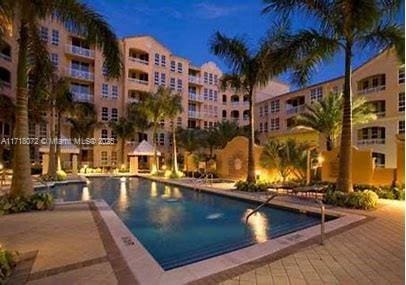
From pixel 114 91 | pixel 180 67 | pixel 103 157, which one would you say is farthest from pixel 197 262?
pixel 180 67

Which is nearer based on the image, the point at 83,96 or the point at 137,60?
the point at 83,96

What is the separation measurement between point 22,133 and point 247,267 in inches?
345

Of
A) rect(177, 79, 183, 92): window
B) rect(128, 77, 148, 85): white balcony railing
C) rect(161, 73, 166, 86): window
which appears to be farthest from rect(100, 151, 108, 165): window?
rect(177, 79, 183, 92): window

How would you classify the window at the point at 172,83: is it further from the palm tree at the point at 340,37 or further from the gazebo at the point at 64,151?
the palm tree at the point at 340,37

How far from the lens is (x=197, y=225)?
10.6 metres

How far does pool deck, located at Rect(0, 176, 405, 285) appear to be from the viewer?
5074mm

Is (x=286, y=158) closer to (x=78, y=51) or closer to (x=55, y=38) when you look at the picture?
(x=78, y=51)

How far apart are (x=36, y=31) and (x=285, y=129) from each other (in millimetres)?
35263

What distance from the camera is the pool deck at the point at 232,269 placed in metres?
5.07

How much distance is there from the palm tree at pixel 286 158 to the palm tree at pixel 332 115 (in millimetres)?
4084

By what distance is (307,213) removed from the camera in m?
11.6

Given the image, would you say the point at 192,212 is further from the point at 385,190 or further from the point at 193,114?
the point at 193,114

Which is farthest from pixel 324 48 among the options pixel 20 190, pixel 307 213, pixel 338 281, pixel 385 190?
pixel 20 190

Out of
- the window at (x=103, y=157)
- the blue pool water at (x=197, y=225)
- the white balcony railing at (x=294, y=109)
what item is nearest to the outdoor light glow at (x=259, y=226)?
the blue pool water at (x=197, y=225)
